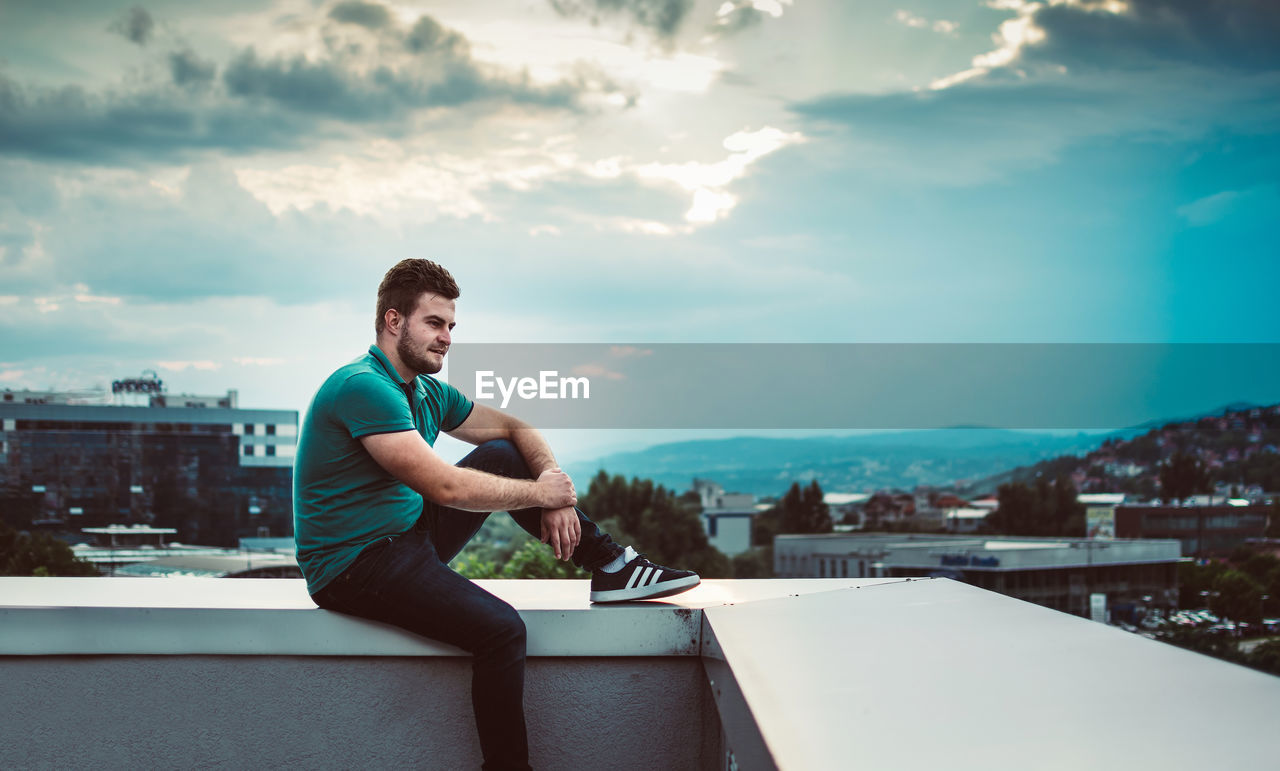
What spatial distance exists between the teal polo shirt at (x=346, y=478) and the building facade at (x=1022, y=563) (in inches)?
2498

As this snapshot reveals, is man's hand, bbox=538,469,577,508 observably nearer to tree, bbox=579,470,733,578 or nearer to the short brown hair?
the short brown hair

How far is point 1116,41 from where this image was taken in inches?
3976

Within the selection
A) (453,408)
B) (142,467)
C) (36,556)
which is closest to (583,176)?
(142,467)

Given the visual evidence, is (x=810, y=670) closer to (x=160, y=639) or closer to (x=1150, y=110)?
(x=160, y=639)

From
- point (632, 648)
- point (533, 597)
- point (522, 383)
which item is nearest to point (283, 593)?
point (533, 597)

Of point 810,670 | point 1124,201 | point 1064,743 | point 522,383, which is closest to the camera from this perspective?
point 1064,743

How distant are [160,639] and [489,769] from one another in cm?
72

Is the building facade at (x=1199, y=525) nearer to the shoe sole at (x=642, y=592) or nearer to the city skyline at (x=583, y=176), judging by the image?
the city skyline at (x=583, y=176)

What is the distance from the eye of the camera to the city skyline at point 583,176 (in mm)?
82125

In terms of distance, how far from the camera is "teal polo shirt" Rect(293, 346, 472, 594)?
1878mm

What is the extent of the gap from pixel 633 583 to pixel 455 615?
41 cm

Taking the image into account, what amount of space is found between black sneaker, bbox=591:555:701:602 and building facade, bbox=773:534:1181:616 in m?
63.1

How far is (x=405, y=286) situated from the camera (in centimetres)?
210
